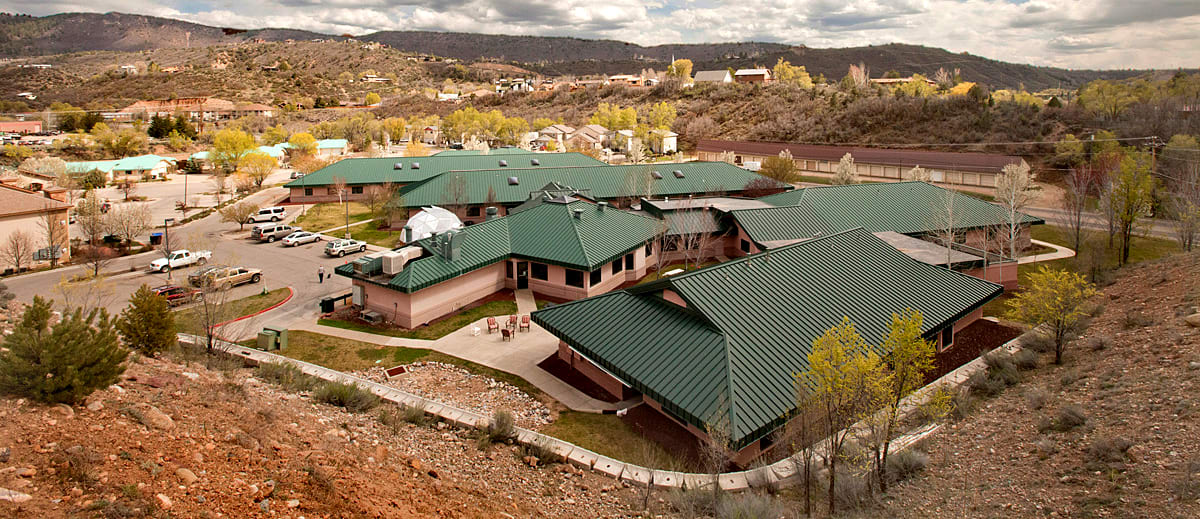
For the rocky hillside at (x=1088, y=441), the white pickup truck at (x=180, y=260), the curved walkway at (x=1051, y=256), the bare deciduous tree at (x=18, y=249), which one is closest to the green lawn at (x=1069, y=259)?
the curved walkway at (x=1051, y=256)

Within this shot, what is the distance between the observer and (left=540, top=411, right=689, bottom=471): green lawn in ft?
54.7

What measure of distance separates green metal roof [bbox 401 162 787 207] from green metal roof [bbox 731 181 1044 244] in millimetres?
10097

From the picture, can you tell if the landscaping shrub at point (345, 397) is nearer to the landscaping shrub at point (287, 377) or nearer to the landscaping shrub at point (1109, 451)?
the landscaping shrub at point (287, 377)

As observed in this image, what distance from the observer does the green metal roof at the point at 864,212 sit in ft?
126

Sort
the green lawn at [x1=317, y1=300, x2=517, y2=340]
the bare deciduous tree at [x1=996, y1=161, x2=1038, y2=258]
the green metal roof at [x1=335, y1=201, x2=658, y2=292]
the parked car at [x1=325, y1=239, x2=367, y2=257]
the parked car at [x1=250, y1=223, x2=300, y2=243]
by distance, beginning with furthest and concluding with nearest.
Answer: the parked car at [x1=250, y1=223, x2=300, y2=243] → the parked car at [x1=325, y1=239, x2=367, y2=257] → the bare deciduous tree at [x1=996, y1=161, x2=1038, y2=258] → the green metal roof at [x1=335, y1=201, x2=658, y2=292] → the green lawn at [x1=317, y1=300, x2=517, y2=340]

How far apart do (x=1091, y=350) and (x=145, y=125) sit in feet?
469

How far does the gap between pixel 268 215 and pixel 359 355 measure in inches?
1228

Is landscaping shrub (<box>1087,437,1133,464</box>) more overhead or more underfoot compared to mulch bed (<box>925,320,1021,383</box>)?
more overhead

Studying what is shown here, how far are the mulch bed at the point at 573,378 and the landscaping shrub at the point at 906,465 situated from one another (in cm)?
877

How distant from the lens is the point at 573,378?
74.0 ft

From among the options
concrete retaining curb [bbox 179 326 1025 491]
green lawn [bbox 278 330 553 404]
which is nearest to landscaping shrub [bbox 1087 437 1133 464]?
concrete retaining curb [bbox 179 326 1025 491]

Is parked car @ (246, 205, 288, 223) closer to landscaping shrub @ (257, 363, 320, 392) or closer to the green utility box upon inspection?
the green utility box

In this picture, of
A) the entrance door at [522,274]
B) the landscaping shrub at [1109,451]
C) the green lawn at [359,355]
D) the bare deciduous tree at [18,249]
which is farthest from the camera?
the bare deciduous tree at [18,249]

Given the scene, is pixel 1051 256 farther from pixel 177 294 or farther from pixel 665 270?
pixel 177 294
